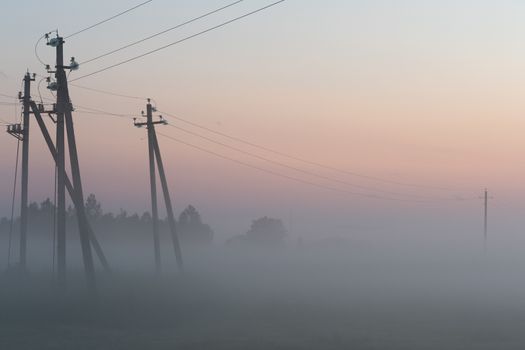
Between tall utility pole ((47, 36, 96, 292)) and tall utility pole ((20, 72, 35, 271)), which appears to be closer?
tall utility pole ((47, 36, 96, 292))

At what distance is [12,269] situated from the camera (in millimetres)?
57000

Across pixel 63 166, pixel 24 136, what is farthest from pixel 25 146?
pixel 63 166

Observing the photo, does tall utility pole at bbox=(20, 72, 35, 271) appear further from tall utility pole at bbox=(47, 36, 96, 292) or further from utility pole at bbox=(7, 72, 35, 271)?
tall utility pole at bbox=(47, 36, 96, 292)

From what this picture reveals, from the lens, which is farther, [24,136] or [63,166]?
[24,136]

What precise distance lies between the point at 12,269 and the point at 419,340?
31094mm

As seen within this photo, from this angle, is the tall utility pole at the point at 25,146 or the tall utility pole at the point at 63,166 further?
the tall utility pole at the point at 25,146

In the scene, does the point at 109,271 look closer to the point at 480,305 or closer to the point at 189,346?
the point at 480,305

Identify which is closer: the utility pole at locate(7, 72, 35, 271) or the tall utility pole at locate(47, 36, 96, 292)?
the tall utility pole at locate(47, 36, 96, 292)

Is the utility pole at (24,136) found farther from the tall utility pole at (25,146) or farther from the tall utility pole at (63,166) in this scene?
the tall utility pole at (63,166)

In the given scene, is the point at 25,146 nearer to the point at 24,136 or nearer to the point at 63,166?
the point at 24,136

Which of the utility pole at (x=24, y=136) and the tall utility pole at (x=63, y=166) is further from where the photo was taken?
the utility pole at (x=24, y=136)

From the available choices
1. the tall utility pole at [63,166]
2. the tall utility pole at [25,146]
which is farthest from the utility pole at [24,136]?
the tall utility pole at [63,166]

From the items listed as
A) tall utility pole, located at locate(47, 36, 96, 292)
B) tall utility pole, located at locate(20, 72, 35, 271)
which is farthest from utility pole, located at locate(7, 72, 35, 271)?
tall utility pole, located at locate(47, 36, 96, 292)

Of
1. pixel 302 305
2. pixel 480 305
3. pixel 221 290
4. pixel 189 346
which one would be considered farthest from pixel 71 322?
pixel 480 305
